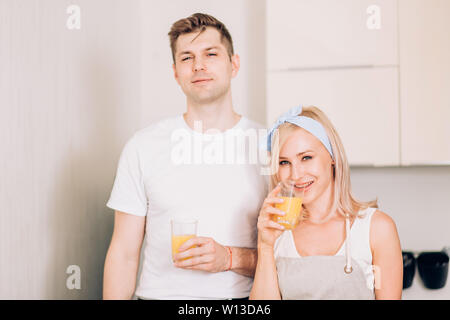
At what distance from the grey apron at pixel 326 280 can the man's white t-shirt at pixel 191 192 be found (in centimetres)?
19

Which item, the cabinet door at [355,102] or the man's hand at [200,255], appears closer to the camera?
the man's hand at [200,255]

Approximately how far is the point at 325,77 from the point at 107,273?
1201 mm

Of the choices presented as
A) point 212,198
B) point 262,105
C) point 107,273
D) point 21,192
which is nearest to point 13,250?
point 21,192

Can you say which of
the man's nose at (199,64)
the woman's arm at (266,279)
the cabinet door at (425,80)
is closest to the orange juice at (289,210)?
Result: the woman's arm at (266,279)

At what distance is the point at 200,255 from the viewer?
3.80ft

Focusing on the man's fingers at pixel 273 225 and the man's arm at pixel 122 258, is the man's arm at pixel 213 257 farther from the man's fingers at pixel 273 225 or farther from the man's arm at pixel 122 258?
the man's arm at pixel 122 258

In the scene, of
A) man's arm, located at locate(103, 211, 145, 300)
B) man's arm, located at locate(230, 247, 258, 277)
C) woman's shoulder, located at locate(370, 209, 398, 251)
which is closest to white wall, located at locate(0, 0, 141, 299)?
man's arm, located at locate(103, 211, 145, 300)

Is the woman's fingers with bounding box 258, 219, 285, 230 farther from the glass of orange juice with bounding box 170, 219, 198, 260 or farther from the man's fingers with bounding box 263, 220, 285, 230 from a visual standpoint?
the glass of orange juice with bounding box 170, 219, 198, 260

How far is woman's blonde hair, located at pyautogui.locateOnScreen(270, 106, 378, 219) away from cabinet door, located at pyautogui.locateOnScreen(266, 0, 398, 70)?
656mm

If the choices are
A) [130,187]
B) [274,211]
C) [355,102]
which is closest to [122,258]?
[130,187]

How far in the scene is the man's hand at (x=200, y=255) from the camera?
1123mm

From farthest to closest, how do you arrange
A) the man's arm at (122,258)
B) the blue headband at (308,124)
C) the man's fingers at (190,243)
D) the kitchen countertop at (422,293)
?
the kitchen countertop at (422,293)
the man's arm at (122,258)
the blue headband at (308,124)
the man's fingers at (190,243)

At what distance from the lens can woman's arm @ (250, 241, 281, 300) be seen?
1205 mm

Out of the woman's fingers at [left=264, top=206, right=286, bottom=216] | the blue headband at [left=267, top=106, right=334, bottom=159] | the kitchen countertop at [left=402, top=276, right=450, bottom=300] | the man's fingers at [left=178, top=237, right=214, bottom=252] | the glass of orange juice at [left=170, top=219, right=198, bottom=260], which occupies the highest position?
the blue headband at [left=267, top=106, right=334, bottom=159]
